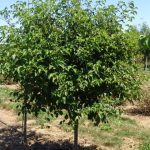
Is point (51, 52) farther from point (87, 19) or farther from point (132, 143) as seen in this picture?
point (132, 143)

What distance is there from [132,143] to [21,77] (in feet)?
11.5

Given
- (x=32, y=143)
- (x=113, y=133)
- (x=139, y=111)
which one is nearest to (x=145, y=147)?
(x=113, y=133)

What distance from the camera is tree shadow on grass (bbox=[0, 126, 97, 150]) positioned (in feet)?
28.4

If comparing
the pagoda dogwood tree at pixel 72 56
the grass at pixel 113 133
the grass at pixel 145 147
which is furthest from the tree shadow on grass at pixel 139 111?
the pagoda dogwood tree at pixel 72 56

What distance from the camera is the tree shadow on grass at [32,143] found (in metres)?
8.65

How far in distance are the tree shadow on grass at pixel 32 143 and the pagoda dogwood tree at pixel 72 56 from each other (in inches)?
73.9

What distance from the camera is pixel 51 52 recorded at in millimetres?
6324

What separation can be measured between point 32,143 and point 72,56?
3.14 metres

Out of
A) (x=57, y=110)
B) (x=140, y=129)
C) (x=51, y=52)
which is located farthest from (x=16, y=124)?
(x=51, y=52)

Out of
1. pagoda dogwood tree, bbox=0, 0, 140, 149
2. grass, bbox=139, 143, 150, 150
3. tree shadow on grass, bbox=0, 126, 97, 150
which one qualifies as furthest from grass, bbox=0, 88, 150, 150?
pagoda dogwood tree, bbox=0, 0, 140, 149

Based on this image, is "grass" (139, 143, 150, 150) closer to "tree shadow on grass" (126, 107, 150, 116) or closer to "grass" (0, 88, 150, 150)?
"grass" (0, 88, 150, 150)

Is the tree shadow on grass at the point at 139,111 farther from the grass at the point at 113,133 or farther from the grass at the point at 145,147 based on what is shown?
the grass at the point at 145,147

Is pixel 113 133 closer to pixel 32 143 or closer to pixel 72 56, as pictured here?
pixel 32 143

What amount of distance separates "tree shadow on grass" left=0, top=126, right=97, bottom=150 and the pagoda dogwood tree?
1878 millimetres
